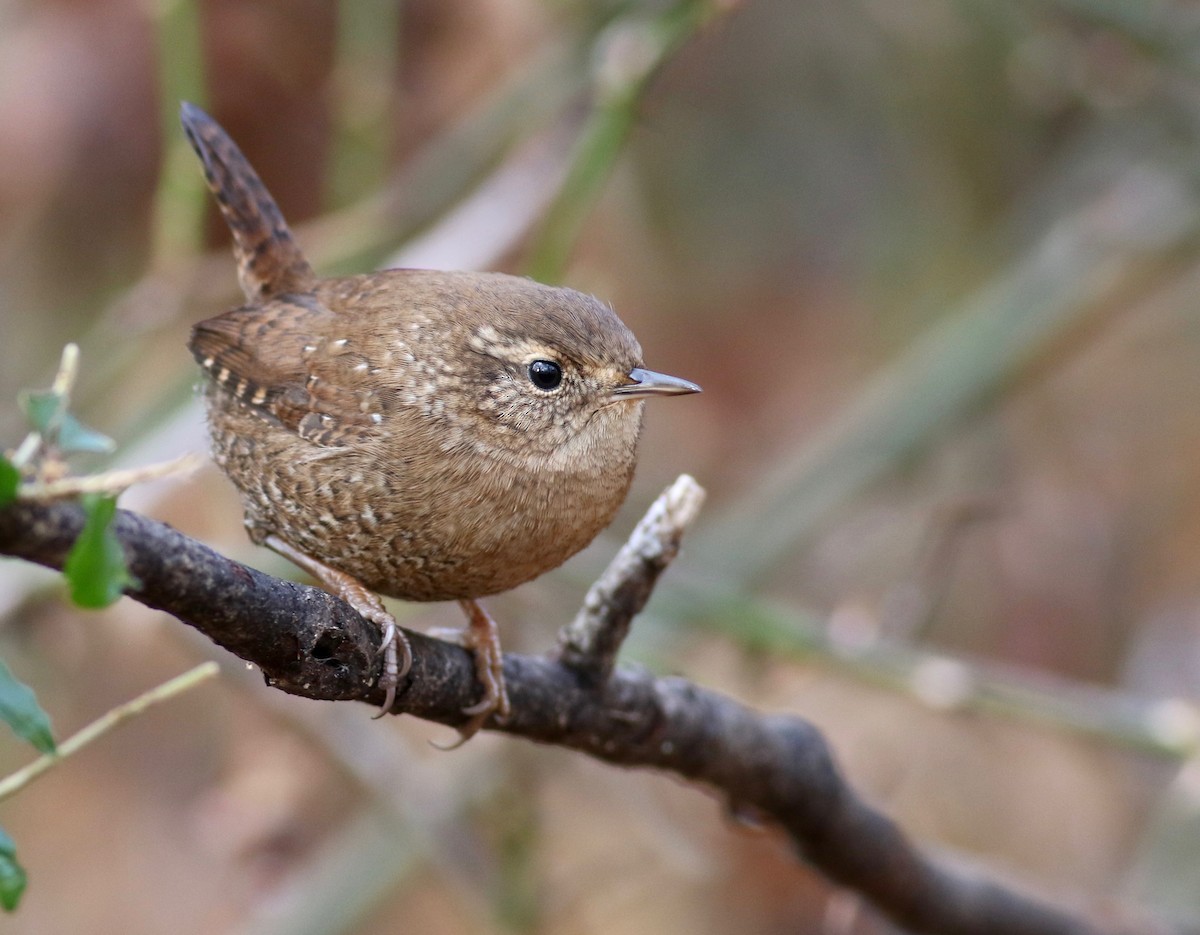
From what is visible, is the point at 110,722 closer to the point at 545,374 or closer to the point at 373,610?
the point at 373,610

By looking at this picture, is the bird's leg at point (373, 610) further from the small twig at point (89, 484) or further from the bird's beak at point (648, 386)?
the small twig at point (89, 484)

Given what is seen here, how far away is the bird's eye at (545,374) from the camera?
246 cm

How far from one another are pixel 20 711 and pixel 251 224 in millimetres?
1792

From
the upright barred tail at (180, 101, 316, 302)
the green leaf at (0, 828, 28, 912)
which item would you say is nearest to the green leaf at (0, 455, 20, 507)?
the green leaf at (0, 828, 28, 912)

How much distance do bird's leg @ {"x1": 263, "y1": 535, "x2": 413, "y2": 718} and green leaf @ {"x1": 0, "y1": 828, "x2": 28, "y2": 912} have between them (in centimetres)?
57

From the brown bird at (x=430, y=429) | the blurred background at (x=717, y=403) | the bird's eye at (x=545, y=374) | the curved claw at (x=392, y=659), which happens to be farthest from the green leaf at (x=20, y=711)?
the blurred background at (x=717, y=403)

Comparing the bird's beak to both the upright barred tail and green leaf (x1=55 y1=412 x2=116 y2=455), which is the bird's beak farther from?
green leaf (x1=55 y1=412 x2=116 y2=455)

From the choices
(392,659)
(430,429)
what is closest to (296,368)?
(430,429)

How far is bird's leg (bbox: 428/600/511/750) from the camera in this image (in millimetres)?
2221

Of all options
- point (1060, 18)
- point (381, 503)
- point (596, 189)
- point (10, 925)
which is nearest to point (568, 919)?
point (10, 925)

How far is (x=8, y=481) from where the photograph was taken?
1.12 m

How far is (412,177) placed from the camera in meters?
4.30

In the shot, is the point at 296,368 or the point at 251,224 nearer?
the point at 296,368

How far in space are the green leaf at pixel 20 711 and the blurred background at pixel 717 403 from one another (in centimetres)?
194
